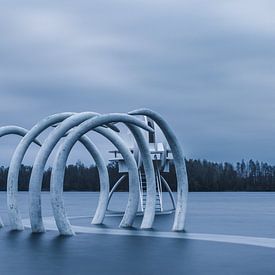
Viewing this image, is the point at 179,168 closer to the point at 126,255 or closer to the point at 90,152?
the point at 90,152

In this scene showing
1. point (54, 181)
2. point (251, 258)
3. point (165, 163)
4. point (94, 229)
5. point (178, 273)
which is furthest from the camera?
point (165, 163)

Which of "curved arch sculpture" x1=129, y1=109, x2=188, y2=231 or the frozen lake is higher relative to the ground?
"curved arch sculpture" x1=129, y1=109, x2=188, y2=231

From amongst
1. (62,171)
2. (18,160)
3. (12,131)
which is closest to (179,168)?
(62,171)

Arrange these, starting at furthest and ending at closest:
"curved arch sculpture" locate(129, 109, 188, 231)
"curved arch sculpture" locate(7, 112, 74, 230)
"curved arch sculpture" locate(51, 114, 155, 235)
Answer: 1. "curved arch sculpture" locate(7, 112, 74, 230)
2. "curved arch sculpture" locate(129, 109, 188, 231)
3. "curved arch sculpture" locate(51, 114, 155, 235)

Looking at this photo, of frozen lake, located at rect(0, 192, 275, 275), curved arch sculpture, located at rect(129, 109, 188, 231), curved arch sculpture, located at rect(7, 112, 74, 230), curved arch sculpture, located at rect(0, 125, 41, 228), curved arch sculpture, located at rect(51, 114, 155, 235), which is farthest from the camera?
curved arch sculpture, located at rect(0, 125, 41, 228)

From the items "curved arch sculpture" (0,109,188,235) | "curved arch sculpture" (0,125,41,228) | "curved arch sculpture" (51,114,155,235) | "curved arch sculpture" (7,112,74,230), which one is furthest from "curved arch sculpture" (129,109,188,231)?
"curved arch sculpture" (0,125,41,228)

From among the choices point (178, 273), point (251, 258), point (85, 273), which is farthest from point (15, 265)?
point (251, 258)

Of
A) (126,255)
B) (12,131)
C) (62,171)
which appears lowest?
(126,255)

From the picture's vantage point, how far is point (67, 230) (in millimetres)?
23297

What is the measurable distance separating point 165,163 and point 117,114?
1503 centimetres

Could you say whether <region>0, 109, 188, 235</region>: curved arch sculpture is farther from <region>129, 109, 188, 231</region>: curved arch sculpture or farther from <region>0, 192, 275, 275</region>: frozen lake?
<region>0, 192, 275, 275</region>: frozen lake

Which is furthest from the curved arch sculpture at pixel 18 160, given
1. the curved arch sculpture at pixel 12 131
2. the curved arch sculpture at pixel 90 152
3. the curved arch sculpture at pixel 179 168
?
the curved arch sculpture at pixel 179 168

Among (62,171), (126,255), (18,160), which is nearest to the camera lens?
(126,255)

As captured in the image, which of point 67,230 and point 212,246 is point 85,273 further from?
point 67,230
